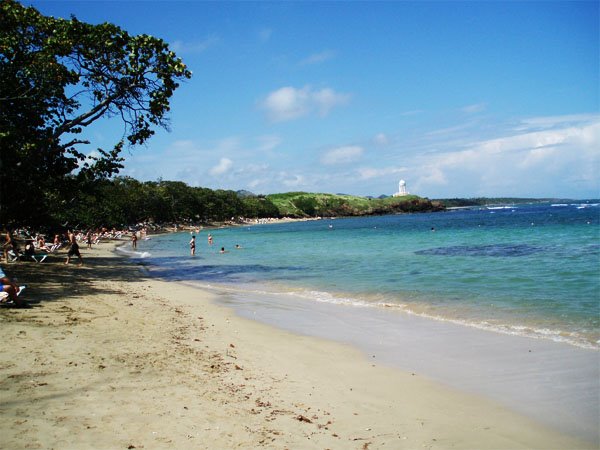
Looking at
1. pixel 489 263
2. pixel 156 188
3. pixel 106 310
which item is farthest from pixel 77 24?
pixel 156 188

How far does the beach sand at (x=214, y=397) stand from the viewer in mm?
4395

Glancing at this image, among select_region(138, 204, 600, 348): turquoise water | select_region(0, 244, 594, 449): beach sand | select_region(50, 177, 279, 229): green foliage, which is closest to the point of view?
select_region(0, 244, 594, 449): beach sand

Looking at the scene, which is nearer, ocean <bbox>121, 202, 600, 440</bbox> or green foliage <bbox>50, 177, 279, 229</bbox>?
ocean <bbox>121, 202, 600, 440</bbox>

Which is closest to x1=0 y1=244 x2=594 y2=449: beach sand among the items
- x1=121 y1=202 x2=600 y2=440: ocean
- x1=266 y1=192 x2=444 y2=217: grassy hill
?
x1=121 y1=202 x2=600 y2=440: ocean

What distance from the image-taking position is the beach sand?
439 cm

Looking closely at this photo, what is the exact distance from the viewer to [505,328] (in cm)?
972

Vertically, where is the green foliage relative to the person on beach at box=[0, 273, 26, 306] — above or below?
above

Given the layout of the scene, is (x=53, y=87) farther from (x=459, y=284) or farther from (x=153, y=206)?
(x=153, y=206)

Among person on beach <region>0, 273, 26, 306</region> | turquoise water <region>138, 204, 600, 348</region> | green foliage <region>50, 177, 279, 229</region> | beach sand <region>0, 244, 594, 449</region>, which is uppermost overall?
green foliage <region>50, 177, 279, 229</region>

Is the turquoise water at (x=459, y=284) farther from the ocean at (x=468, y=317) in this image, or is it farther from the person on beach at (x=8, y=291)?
the person on beach at (x=8, y=291)

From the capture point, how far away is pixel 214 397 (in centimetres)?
545

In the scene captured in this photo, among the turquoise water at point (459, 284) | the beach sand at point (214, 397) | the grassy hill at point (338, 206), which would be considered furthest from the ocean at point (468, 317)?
the grassy hill at point (338, 206)

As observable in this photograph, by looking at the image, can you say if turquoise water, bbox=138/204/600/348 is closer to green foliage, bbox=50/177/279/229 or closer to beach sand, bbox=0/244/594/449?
beach sand, bbox=0/244/594/449

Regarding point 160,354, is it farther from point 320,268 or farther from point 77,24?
point 320,268
